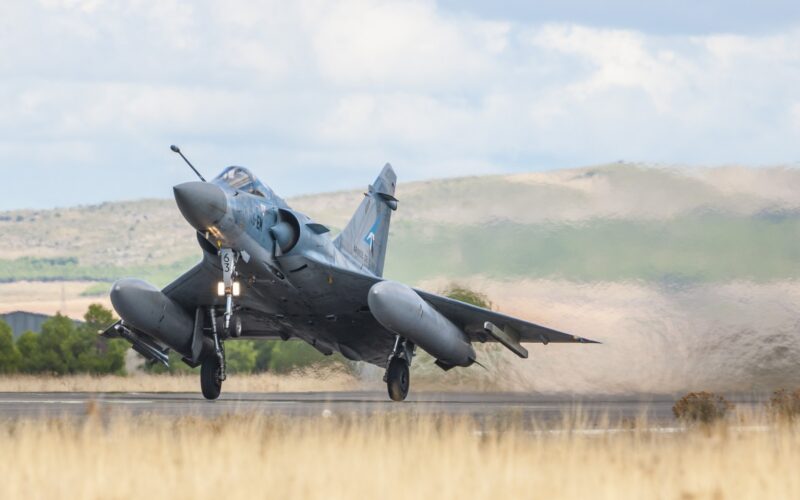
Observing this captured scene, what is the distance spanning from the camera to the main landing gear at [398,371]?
67.1 feet

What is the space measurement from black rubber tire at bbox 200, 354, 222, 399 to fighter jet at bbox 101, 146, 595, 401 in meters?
0.02

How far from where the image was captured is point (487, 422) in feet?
47.2

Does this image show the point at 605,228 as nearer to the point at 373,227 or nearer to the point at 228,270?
the point at 373,227

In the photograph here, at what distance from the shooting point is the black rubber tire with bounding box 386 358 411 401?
67.1ft

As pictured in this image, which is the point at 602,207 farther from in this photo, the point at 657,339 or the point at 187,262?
the point at 187,262

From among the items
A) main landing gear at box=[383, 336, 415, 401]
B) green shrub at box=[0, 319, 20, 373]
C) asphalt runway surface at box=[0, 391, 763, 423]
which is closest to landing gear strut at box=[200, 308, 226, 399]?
asphalt runway surface at box=[0, 391, 763, 423]

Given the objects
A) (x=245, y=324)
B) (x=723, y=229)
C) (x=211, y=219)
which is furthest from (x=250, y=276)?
(x=723, y=229)

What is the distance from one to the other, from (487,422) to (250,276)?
583 centimetres

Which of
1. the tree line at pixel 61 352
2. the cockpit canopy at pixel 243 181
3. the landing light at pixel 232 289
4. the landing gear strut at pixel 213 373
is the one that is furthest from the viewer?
the tree line at pixel 61 352

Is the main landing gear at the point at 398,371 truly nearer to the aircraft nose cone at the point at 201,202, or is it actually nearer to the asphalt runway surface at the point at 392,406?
the asphalt runway surface at the point at 392,406

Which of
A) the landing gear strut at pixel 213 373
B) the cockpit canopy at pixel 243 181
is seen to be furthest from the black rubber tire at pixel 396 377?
the cockpit canopy at pixel 243 181

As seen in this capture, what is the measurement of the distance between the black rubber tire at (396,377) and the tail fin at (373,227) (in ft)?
8.63

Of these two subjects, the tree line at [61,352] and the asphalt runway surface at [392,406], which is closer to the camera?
the asphalt runway surface at [392,406]

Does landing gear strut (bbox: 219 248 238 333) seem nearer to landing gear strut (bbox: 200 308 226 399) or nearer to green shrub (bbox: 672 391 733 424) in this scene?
landing gear strut (bbox: 200 308 226 399)
